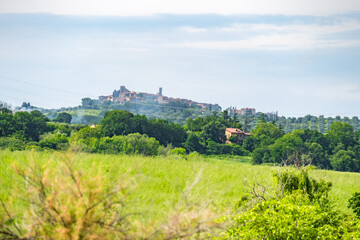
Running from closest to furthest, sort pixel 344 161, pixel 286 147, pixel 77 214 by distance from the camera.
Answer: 1. pixel 77 214
2. pixel 344 161
3. pixel 286 147

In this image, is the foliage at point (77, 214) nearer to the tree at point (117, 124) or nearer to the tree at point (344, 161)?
the tree at point (117, 124)

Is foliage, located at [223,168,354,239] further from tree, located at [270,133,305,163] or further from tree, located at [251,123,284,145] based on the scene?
tree, located at [251,123,284,145]

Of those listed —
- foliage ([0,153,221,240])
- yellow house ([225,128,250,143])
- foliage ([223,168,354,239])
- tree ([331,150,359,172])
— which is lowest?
tree ([331,150,359,172])

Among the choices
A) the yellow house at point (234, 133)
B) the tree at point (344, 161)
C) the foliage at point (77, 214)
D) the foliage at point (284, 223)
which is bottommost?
the tree at point (344, 161)

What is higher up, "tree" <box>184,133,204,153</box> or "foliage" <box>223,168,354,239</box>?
"foliage" <box>223,168,354,239</box>

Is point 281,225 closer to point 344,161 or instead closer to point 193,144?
point 344,161

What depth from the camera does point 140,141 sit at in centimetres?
6875

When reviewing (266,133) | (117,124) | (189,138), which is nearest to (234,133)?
(266,133)

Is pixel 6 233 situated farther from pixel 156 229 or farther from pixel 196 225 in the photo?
pixel 196 225

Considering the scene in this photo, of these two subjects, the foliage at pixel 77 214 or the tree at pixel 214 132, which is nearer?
the foliage at pixel 77 214

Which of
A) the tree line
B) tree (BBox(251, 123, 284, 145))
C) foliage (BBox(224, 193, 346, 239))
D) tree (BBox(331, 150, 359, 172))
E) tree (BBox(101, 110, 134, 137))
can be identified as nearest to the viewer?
foliage (BBox(224, 193, 346, 239))

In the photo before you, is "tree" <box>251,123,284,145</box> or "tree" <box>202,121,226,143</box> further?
"tree" <box>202,121,226,143</box>

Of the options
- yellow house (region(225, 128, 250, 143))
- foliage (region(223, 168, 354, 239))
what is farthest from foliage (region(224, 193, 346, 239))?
yellow house (region(225, 128, 250, 143))

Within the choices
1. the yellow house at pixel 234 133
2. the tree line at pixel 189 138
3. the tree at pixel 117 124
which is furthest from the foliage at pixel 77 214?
the yellow house at pixel 234 133
